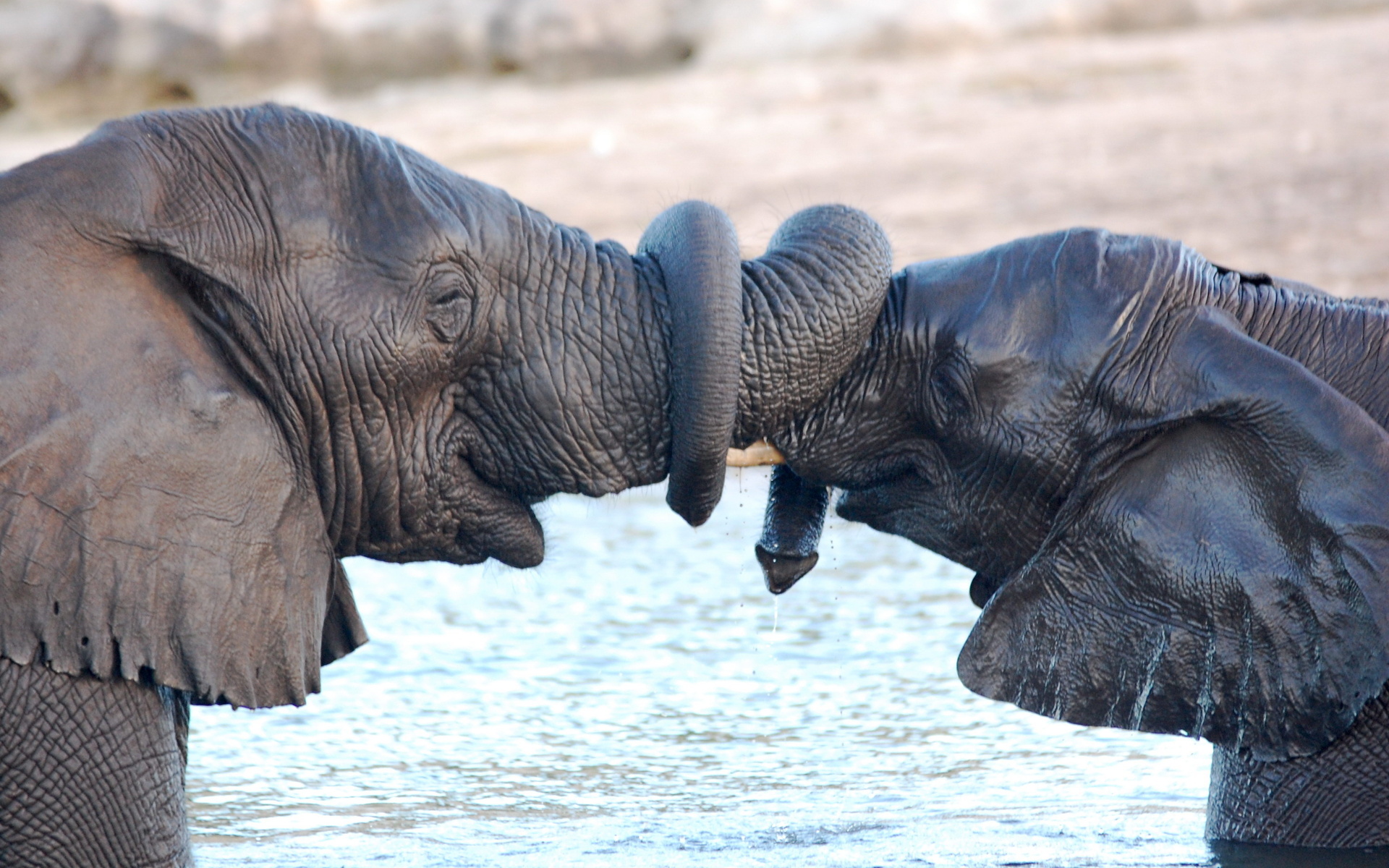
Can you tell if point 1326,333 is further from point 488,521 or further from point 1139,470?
point 488,521

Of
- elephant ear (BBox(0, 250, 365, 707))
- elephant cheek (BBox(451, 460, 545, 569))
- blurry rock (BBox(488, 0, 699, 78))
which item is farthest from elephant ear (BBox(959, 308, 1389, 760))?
blurry rock (BBox(488, 0, 699, 78))

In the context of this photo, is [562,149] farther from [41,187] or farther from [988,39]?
[41,187]

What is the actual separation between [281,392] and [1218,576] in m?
1.48

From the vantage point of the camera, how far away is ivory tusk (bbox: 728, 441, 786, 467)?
3602 mm

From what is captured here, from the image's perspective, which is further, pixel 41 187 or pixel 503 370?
pixel 503 370

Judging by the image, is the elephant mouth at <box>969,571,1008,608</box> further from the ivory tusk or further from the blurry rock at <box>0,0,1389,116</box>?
the blurry rock at <box>0,0,1389,116</box>

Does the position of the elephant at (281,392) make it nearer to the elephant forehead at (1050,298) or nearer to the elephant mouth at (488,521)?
the elephant mouth at (488,521)

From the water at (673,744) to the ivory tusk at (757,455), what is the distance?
0.22m

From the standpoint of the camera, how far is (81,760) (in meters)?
2.92

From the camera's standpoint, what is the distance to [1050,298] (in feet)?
11.5

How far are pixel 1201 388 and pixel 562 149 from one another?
11348mm

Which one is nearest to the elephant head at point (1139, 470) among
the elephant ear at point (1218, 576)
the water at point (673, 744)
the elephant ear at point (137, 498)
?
the elephant ear at point (1218, 576)

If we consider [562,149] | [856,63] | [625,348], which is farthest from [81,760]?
[856,63]

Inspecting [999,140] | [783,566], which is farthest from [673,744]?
[999,140]
